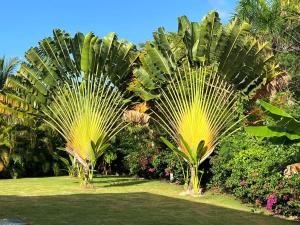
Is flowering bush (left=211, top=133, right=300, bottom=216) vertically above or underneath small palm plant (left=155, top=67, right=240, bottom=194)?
underneath

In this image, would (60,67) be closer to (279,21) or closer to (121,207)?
(121,207)

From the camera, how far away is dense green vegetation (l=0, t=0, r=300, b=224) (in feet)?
36.8

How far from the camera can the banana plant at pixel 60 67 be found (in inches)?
593

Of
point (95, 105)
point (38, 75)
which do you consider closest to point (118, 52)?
point (95, 105)

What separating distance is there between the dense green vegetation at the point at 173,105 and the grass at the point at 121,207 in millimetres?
63

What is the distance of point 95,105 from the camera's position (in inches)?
585

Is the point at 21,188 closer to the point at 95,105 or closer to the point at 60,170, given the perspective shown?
the point at 95,105

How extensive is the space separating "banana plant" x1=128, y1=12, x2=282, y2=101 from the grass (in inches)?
137

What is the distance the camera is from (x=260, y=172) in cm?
1013

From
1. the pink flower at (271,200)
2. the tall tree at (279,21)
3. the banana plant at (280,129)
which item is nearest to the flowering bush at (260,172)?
the pink flower at (271,200)

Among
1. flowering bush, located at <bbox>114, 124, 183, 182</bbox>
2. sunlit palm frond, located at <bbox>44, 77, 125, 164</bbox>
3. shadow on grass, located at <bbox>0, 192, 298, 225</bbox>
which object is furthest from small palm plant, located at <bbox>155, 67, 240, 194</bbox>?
sunlit palm frond, located at <bbox>44, 77, 125, 164</bbox>

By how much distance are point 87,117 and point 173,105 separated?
121 inches

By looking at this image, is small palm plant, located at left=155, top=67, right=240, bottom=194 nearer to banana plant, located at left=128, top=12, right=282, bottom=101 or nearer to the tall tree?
banana plant, located at left=128, top=12, right=282, bottom=101

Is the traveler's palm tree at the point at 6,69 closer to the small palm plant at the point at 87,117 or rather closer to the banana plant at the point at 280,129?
the small palm plant at the point at 87,117
